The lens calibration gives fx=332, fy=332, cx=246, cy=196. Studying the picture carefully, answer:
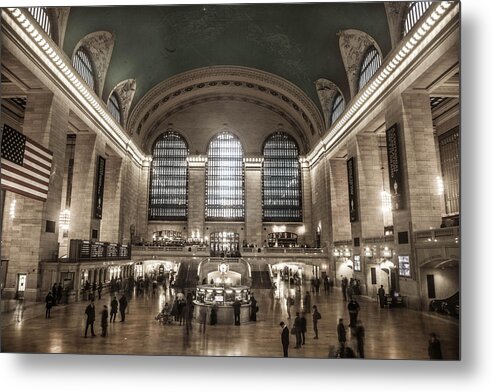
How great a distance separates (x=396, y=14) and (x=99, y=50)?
1163cm

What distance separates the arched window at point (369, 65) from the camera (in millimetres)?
15203

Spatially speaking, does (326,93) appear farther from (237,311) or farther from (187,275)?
(237,311)

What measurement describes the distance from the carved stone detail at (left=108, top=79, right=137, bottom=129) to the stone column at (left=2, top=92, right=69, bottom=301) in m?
3.90

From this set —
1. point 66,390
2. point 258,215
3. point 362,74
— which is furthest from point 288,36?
point 258,215

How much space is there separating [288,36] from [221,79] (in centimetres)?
567

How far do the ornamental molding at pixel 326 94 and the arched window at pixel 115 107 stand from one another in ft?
41.2

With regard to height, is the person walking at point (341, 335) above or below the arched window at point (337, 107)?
below

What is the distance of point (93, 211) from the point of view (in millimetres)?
18250

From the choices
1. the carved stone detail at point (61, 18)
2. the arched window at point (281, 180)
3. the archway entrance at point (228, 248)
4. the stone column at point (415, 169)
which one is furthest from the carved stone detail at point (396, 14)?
the arched window at point (281, 180)

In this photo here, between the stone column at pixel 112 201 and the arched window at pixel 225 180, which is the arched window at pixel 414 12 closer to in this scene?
the arched window at pixel 225 180

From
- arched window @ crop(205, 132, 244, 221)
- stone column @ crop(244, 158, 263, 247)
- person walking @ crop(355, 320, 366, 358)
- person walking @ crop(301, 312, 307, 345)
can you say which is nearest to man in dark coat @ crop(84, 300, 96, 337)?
person walking @ crop(301, 312, 307, 345)

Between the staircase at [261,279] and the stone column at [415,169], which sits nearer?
the staircase at [261,279]

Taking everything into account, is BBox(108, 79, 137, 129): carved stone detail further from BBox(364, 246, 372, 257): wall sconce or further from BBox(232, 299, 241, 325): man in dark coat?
BBox(364, 246, 372, 257): wall sconce

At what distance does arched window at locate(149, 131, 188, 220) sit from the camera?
87.4 ft
